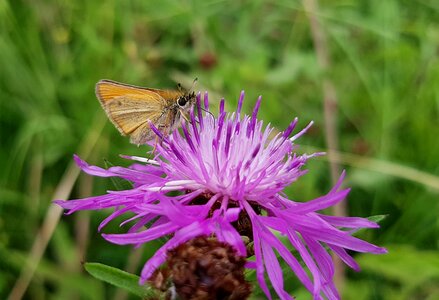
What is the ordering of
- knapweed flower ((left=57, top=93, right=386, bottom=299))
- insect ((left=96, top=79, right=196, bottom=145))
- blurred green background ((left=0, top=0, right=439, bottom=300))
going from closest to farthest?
knapweed flower ((left=57, top=93, right=386, bottom=299)), insect ((left=96, top=79, right=196, bottom=145)), blurred green background ((left=0, top=0, right=439, bottom=300))

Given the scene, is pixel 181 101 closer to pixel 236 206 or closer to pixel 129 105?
pixel 129 105

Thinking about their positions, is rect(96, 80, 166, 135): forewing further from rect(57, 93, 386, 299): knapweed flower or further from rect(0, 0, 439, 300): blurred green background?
rect(0, 0, 439, 300): blurred green background

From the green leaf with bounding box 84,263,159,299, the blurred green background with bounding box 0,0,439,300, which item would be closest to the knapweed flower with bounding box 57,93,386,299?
the green leaf with bounding box 84,263,159,299

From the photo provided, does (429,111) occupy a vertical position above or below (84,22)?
below

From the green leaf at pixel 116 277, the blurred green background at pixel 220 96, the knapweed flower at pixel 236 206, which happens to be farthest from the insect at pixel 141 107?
the blurred green background at pixel 220 96

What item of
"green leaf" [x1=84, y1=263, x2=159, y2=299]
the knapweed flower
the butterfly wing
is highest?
the butterfly wing

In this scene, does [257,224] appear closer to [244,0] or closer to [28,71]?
[28,71]

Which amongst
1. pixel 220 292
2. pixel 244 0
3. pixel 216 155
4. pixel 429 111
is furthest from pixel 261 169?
pixel 244 0
